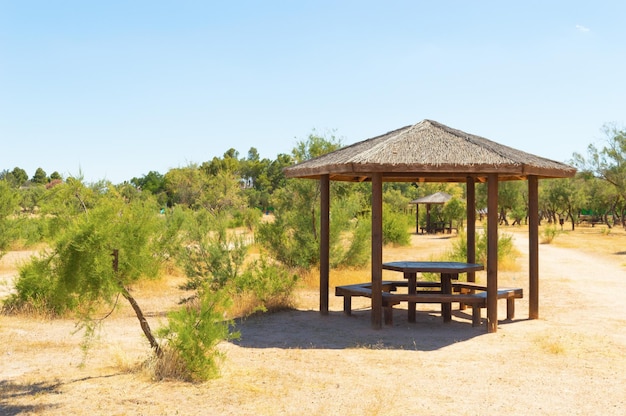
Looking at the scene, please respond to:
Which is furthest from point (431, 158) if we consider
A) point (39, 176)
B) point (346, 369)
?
point (39, 176)

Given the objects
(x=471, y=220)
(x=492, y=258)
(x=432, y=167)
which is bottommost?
(x=492, y=258)

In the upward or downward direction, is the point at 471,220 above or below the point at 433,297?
above

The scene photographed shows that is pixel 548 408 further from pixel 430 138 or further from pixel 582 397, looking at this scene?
pixel 430 138

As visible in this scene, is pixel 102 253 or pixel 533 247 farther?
pixel 533 247

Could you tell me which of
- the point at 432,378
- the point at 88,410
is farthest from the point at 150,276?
the point at 432,378

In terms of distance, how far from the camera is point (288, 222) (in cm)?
1426

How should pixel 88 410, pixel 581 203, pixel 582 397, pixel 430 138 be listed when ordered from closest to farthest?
pixel 88 410 < pixel 582 397 < pixel 430 138 < pixel 581 203

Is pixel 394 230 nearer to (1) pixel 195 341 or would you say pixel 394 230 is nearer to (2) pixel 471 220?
(2) pixel 471 220

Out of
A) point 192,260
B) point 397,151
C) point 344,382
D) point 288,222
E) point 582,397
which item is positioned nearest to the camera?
point 582,397

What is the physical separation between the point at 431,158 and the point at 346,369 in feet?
9.89

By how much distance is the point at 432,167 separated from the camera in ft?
25.6

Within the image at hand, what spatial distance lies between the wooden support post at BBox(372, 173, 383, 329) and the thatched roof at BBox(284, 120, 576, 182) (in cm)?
32

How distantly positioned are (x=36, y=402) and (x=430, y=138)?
592 cm

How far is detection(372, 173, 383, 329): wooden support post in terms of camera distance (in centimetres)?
838
